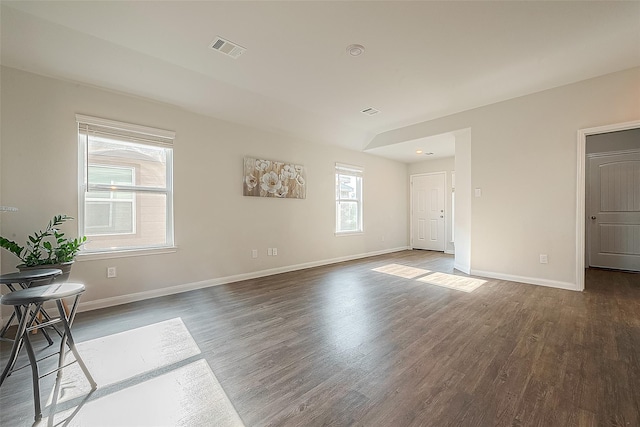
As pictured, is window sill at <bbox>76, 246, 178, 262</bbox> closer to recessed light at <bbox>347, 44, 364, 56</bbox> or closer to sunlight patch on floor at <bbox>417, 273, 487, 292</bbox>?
recessed light at <bbox>347, 44, 364, 56</bbox>

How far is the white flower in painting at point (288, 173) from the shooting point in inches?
182

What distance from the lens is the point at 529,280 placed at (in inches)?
148

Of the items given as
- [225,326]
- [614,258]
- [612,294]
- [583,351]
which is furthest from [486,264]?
[225,326]

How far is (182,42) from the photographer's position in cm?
253

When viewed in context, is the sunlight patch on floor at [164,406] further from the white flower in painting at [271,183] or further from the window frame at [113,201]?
the white flower in painting at [271,183]

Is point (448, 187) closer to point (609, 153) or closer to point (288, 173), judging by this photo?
point (609, 153)

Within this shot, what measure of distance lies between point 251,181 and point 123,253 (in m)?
1.94

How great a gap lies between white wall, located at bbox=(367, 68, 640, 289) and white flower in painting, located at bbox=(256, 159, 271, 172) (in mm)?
3152

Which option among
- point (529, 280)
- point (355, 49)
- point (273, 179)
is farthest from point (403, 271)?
point (355, 49)

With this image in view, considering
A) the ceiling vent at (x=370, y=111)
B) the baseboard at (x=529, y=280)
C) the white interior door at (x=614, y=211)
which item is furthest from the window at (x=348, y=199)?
the white interior door at (x=614, y=211)

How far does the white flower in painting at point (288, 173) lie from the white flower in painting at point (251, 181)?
1.70 ft

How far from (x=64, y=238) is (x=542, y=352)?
4488mm

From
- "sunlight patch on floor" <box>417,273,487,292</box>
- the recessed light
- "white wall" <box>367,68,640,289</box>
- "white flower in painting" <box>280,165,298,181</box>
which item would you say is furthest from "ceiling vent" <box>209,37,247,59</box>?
"sunlight patch on floor" <box>417,273,487,292</box>

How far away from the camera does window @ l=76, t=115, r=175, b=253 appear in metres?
2.93
